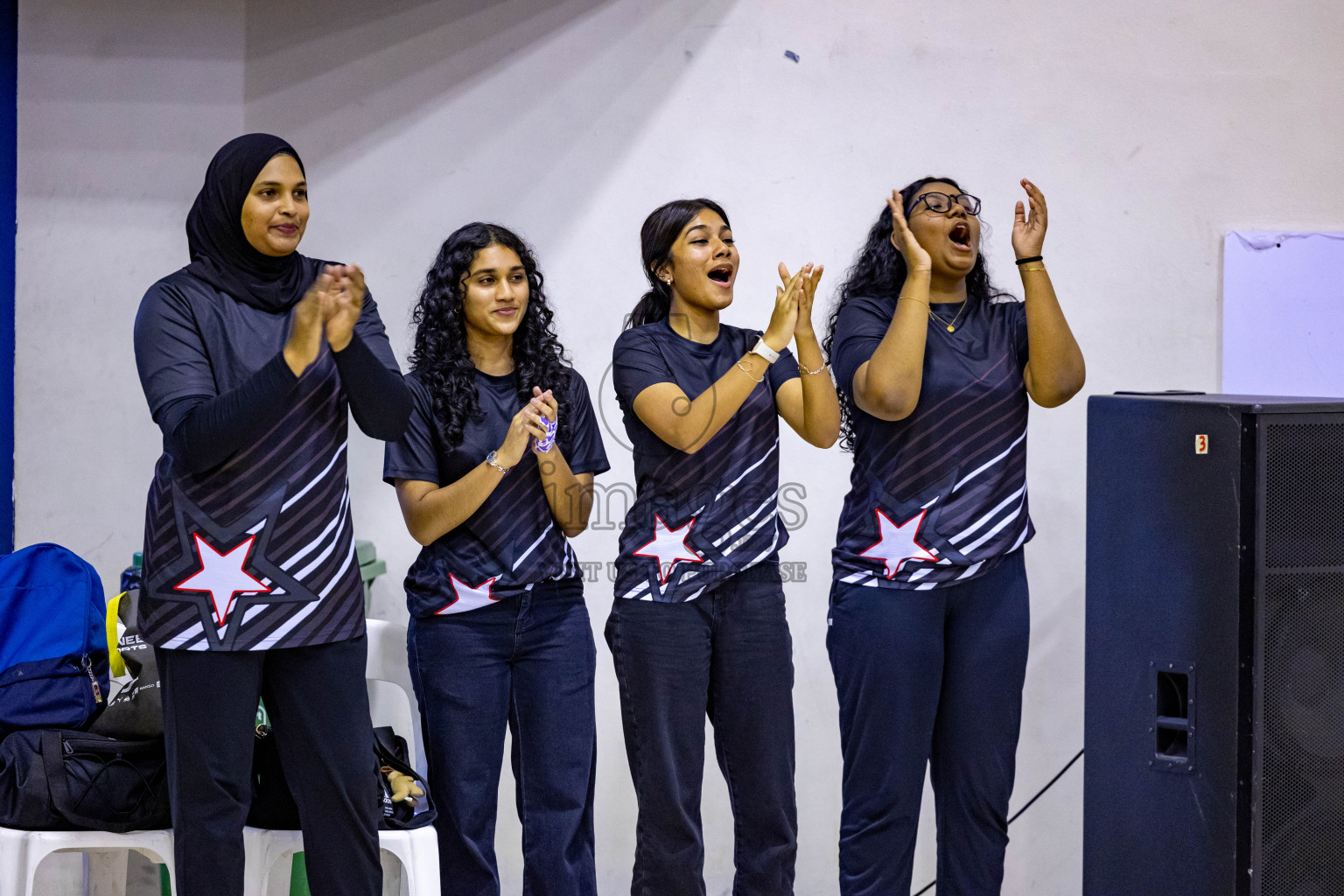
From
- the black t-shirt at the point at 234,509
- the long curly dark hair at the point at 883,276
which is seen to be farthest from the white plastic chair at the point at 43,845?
the long curly dark hair at the point at 883,276

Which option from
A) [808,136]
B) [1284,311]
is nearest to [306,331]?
[808,136]

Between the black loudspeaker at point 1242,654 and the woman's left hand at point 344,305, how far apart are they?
4.38ft

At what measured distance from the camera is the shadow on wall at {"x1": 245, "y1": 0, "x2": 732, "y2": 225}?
3.04 metres

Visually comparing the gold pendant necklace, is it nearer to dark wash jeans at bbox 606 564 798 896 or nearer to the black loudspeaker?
the black loudspeaker

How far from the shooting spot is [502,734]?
7.19ft

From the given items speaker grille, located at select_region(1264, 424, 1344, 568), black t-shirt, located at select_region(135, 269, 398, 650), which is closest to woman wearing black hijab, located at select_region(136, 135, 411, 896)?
black t-shirt, located at select_region(135, 269, 398, 650)

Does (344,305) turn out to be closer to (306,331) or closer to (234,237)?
(306,331)

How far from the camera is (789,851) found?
218 centimetres

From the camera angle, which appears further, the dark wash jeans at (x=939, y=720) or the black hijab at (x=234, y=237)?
the dark wash jeans at (x=939, y=720)

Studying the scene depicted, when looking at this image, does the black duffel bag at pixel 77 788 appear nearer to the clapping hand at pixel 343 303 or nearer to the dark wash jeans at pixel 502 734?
the dark wash jeans at pixel 502 734

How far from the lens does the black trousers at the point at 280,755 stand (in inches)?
72.6

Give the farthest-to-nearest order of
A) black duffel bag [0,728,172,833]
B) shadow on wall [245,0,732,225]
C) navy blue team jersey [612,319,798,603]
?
shadow on wall [245,0,732,225] < navy blue team jersey [612,319,798,603] < black duffel bag [0,728,172,833]

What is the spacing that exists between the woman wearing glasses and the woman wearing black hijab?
35.8 inches

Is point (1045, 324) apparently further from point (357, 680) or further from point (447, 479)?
point (357, 680)
